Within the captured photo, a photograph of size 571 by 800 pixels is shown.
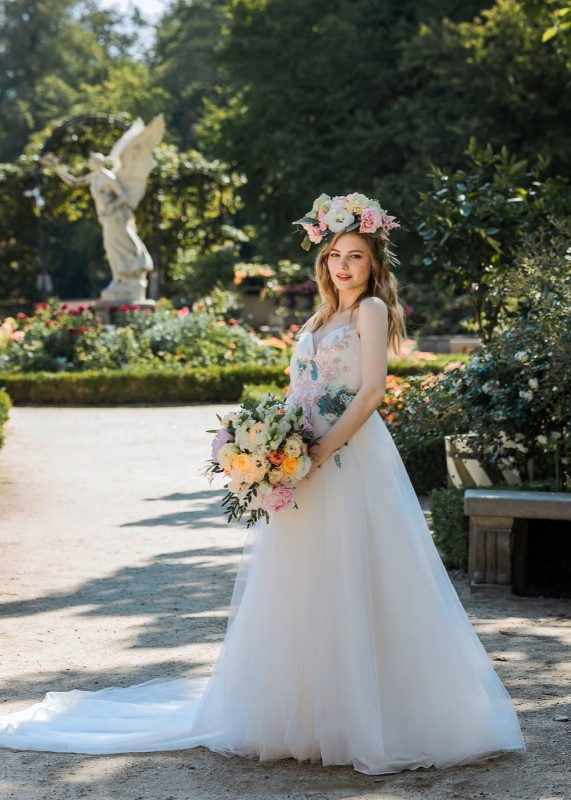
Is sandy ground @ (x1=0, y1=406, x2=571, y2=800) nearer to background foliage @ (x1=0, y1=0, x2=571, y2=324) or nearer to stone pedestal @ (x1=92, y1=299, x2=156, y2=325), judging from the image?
stone pedestal @ (x1=92, y1=299, x2=156, y2=325)

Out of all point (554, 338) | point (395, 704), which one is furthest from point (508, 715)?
point (554, 338)

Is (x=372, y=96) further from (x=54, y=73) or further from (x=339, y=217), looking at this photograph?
(x=54, y=73)

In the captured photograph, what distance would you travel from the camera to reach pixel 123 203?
1850 centimetres

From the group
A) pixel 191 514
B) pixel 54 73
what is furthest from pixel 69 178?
pixel 54 73

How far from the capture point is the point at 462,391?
277 inches

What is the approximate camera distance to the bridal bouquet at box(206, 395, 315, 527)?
3.36 m

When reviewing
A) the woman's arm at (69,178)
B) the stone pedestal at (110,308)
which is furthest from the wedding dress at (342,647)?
the woman's arm at (69,178)

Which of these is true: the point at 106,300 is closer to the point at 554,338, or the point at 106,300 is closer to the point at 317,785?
the point at 554,338

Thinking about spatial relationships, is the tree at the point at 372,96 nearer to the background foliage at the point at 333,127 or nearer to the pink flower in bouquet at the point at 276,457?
the background foliage at the point at 333,127

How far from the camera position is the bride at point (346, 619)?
3354 mm

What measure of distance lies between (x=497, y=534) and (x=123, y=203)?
541 inches

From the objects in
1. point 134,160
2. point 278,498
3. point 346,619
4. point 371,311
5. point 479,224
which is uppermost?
point 134,160

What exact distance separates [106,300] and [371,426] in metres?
15.1

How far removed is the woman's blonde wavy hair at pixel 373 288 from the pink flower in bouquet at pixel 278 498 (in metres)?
0.59
